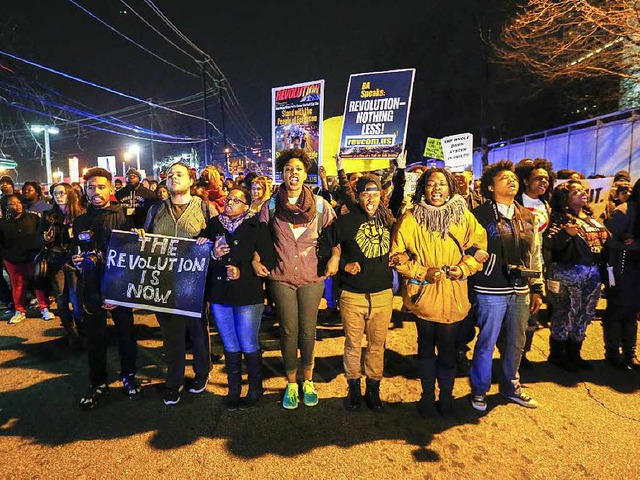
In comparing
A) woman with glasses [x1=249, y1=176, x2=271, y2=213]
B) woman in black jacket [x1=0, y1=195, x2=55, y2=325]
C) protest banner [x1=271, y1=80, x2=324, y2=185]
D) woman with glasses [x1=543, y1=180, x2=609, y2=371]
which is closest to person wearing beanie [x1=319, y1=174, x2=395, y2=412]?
woman with glasses [x1=249, y1=176, x2=271, y2=213]

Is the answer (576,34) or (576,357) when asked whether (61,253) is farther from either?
(576,34)

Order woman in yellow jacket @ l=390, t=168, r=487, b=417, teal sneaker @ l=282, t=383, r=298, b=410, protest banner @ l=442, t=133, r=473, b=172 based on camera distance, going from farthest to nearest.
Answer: protest banner @ l=442, t=133, r=473, b=172, teal sneaker @ l=282, t=383, r=298, b=410, woman in yellow jacket @ l=390, t=168, r=487, b=417

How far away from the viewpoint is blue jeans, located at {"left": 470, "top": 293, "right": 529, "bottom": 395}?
3.59m

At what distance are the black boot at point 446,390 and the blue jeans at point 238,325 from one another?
171 centimetres

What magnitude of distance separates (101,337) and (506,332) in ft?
12.8

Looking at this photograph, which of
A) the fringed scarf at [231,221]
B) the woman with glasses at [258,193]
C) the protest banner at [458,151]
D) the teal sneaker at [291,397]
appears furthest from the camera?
the protest banner at [458,151]

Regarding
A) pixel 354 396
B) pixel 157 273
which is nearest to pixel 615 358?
pixel 354 396

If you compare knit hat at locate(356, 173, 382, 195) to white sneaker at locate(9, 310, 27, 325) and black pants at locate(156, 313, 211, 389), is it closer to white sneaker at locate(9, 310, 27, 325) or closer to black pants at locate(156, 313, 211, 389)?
black pants at locate(156, 313, 211, 389)

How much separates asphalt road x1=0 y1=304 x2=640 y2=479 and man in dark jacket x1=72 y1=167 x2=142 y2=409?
8.3 inches

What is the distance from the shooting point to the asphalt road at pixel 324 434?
2957 millimetres

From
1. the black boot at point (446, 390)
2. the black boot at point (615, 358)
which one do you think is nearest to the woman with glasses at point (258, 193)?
the black boot at point (446, 390)

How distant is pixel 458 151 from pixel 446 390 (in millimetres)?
6461

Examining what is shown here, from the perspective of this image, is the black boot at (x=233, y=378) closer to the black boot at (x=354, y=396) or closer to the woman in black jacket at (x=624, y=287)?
the black boot at (x=354, y=396)

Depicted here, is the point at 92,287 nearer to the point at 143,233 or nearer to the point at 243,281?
the point at 143,233
